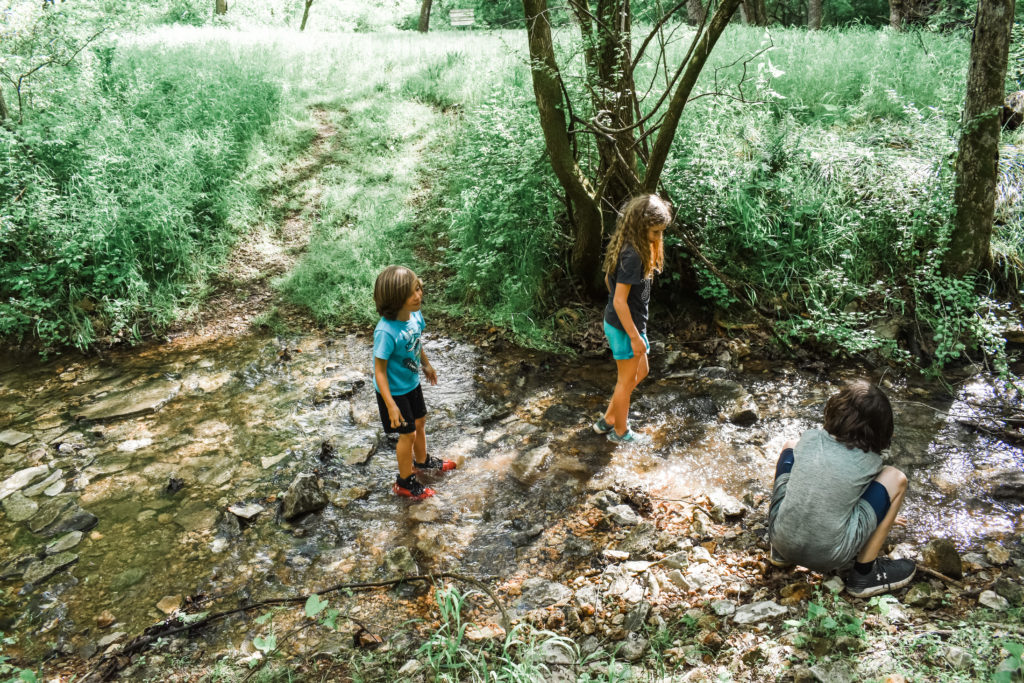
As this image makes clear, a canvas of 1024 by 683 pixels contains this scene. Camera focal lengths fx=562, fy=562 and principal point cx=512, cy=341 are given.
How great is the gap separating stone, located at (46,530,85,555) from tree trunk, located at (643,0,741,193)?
5.13 meters

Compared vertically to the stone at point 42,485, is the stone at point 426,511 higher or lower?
lower

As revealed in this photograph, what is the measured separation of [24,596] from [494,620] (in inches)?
113

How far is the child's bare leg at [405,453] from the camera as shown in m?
3.95

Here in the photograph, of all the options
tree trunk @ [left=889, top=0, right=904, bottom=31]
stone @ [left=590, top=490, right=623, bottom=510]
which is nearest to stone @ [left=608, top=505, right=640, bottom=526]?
stone @ [left=590, top=490, right=623, bottom=510]

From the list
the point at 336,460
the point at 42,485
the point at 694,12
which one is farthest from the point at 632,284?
the point at 694,12

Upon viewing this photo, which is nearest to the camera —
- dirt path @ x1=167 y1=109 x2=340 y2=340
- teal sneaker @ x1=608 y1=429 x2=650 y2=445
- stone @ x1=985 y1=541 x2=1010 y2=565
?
stone @ x1=985 y1=541 x2=1010 y2=565

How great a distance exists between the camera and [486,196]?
659cm

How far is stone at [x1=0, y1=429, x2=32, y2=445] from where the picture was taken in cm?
495

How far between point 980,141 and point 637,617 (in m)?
5.12

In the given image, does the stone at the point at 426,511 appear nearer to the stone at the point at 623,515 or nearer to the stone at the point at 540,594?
the stone at the point at 540,594

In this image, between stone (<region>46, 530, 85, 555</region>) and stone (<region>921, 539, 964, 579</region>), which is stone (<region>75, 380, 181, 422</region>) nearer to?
stone (<region>46, 530, 85, 555</region>)

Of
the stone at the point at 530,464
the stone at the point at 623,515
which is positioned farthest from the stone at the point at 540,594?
the stone at the point at 530,464

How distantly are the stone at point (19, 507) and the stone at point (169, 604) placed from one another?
1650 mm

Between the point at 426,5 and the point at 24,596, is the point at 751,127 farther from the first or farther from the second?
the point at 426,5
